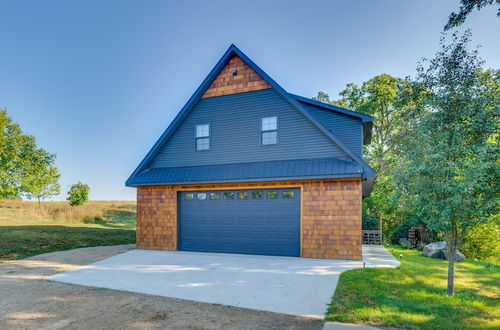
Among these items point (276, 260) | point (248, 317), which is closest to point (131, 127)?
point (276, 260)

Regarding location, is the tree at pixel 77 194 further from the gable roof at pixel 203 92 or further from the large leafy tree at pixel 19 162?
the gable roof at pixel 203 92

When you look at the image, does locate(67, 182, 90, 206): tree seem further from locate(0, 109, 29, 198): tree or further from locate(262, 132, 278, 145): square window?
locate(262, 132, 278, 145): square window

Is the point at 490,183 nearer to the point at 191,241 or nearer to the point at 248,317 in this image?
the point at 248,317

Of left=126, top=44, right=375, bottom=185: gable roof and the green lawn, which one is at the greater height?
left=126, top=44, right=375, bottom=185: gable roof

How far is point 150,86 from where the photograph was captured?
67.7 ft

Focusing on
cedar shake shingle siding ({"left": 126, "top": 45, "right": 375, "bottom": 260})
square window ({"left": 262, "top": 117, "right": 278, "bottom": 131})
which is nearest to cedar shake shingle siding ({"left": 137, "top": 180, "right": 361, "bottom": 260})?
cedar shake shingle siding ({"left": 126, "top": 45, "right": 375, "bottom": 260})

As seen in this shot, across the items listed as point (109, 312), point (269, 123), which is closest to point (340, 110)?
point (269, 123)

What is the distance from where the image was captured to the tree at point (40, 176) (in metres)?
25.2

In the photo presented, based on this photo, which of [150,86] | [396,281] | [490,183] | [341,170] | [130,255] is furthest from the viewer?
[150,86]

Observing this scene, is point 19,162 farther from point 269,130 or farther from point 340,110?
point 340,110

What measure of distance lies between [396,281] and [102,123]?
89.0 feet

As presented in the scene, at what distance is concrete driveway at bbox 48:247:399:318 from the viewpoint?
5.47 meters

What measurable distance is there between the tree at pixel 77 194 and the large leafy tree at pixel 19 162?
2.63 m

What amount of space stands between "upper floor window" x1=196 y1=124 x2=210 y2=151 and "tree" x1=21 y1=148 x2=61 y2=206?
874 inches
